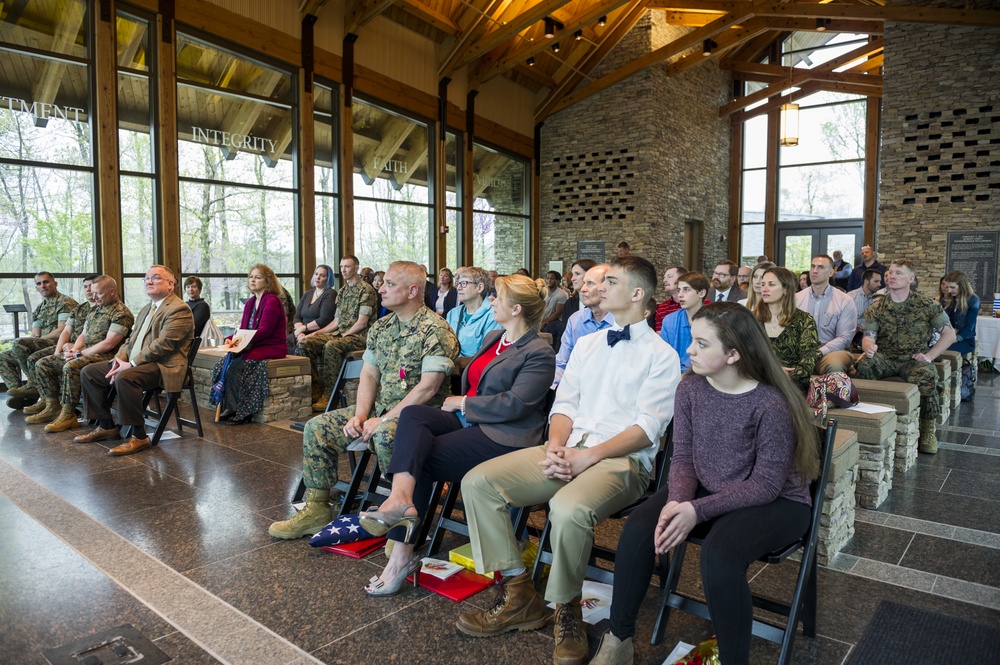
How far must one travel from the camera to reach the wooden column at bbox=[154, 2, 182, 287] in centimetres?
838

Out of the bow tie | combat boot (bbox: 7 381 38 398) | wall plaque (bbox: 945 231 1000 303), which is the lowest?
combat boot (bbox: 7 381 38 398)

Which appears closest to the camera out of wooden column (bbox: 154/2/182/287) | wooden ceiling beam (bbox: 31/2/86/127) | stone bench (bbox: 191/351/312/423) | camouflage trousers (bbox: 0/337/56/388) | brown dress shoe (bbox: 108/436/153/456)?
brown dress shoe (bbox: 108/436/153/456)

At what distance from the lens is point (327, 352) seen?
659 cm

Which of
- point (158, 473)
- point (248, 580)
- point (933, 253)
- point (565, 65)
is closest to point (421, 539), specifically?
point (248, 580)

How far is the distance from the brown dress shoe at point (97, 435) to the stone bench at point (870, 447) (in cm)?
485

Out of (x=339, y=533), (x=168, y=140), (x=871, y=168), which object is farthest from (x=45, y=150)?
(x=871, y=168)

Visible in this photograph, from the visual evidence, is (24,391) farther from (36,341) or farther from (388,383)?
(388,383)

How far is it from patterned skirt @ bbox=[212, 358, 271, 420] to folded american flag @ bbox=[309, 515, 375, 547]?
3033mm

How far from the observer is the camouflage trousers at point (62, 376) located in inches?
223

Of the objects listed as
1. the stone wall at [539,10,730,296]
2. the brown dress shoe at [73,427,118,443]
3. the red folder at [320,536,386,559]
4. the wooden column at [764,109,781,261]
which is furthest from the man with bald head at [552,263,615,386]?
the wooden column at [764,109,781,261]

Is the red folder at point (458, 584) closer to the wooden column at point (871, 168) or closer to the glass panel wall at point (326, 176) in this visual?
the glass panel wall at point (326, 176)

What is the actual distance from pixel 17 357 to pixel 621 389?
248 inches

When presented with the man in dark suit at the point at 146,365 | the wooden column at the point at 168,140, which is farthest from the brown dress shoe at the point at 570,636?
the wooden column at the point at 168,140

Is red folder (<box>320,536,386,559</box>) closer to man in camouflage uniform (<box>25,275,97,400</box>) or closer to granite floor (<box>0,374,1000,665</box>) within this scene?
granite floor (<box>0,374,1000,665</box>)
